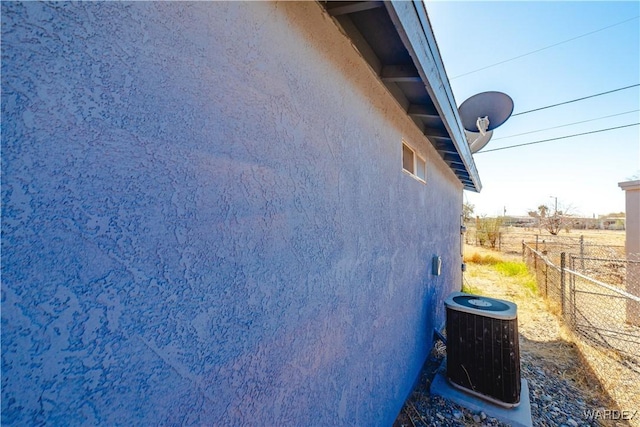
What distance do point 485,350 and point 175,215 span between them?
391 centimetres

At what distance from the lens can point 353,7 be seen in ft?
5.45

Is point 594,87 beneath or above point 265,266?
above

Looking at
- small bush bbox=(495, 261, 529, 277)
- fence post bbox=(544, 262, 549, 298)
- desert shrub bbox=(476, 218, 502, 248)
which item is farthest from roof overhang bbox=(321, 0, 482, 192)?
desert shrub bbox=(476, 218, 502, 248)

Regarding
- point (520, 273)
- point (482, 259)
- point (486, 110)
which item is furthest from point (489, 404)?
point (482, 259)

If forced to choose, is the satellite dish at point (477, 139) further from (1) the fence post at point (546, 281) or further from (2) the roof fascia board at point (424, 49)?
(1) the fence post at point (546, 281)

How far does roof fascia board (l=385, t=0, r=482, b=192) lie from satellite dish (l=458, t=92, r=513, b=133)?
3.37m

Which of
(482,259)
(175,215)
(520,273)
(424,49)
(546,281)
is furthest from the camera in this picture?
(482,259)

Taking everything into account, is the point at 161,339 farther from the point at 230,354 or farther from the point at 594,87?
the point at 594,87

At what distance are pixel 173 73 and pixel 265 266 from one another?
88 cm

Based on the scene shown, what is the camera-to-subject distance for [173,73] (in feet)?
3.10

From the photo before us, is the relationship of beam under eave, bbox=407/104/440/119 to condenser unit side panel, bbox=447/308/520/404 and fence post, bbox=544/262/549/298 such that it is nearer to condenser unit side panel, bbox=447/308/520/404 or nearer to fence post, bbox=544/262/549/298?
condenser unit side panel, bbox=447/308/520/404

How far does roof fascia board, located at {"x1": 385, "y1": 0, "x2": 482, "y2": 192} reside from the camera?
165 cm

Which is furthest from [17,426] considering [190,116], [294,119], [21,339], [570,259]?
[570,259]

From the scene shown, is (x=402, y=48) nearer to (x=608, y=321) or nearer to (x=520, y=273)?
(x=608, y=321)
